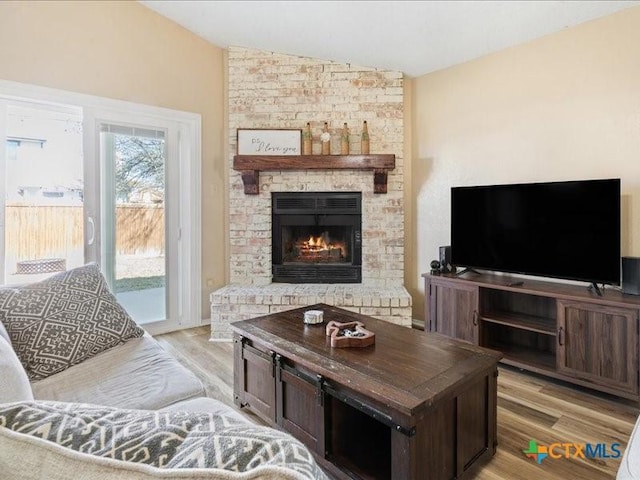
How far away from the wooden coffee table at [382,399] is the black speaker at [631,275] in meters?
1.35

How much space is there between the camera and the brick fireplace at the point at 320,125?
373cm

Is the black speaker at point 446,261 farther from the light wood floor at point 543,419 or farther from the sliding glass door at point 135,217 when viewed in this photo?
the sliding glass door at point 135,217

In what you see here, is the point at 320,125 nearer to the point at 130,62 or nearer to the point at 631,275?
the point at 130,62

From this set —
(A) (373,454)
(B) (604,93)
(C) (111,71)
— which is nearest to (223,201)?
(C) (111,71)

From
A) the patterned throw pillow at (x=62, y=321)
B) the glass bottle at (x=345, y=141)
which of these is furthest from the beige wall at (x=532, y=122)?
the patterned throw pillow at (x=62, y=321)

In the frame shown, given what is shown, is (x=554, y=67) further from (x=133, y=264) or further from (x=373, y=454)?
(x=133, y=264)

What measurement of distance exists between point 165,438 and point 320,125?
3.57 meters

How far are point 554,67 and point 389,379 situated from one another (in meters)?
2.81

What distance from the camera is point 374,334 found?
1831 millimetres

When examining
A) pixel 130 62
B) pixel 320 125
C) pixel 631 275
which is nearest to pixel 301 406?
pixel 631 275

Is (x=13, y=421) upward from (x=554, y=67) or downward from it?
downward

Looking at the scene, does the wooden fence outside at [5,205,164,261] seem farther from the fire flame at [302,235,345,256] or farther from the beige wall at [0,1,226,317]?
the fire flame at [302,235,345,256]

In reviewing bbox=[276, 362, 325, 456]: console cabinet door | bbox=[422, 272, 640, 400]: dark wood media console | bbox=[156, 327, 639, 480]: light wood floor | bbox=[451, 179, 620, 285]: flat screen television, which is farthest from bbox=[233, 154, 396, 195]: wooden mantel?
bbox=[276, 362, 325, 456]: console cabinet door

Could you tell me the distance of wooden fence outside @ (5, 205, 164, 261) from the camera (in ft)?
9.78
